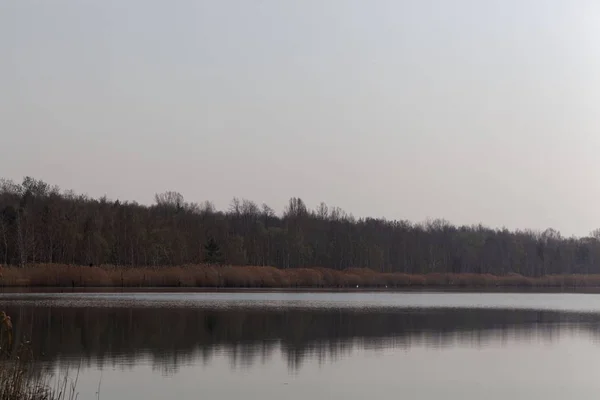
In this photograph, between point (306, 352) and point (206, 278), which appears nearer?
point (306, 352)

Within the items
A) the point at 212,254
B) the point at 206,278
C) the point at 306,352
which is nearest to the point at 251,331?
the point at 306,352

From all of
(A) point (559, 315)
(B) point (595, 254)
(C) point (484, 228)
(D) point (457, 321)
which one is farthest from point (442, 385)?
(C) point (484, 228)

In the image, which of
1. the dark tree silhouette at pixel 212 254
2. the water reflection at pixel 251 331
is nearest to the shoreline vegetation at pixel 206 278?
the dark tree silhouette at pixel 212 254

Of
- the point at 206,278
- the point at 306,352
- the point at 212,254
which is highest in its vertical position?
the point at 212,254

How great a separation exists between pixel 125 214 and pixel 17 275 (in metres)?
22.9

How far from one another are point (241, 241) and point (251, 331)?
165 ft

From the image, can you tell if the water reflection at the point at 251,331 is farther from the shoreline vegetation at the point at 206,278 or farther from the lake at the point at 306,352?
the shoreline vegetation at the point at 206,278

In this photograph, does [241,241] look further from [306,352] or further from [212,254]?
[306,352]

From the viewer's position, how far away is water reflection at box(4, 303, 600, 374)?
1645 cm

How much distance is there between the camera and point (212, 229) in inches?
2894

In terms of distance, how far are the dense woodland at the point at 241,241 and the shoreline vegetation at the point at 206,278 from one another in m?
8.57

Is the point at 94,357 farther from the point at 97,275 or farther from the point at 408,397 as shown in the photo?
the point at 97,275

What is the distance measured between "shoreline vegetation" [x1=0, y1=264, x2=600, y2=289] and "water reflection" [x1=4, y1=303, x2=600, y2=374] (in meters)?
17.9

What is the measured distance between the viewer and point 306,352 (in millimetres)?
17453
